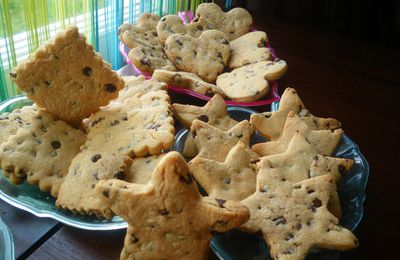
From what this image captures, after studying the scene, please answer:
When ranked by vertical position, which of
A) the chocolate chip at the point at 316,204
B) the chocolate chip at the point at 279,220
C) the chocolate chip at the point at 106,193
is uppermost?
the chocolate chip at the point at 106,193

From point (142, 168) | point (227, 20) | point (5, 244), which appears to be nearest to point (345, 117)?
point (227, 20)

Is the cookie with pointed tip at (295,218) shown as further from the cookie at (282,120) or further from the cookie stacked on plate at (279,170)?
the cookie at (282,120)

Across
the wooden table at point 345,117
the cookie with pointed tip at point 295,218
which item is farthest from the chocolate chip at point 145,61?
the cookie with pointed tip at point 295,218

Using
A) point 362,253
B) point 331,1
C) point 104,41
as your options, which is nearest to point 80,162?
point 362,253

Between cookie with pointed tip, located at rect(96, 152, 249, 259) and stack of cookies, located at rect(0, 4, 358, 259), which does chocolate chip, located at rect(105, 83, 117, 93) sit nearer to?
stack of cookies, located at rect(0, 4, 358, 259)

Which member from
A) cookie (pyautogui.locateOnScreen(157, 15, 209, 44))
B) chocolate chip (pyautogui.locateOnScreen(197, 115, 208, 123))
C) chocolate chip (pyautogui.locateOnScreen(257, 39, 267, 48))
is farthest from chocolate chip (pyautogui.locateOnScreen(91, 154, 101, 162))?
chocolate chip (pyautogui.locateOnScreen(257, 39, 267, 48))

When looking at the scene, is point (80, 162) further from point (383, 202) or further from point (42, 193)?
point (383, 202)

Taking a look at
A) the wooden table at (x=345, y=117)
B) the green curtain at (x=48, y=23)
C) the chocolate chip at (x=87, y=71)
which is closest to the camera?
the wooden table at (x=345, y=117)

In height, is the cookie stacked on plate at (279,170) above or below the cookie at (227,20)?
below
